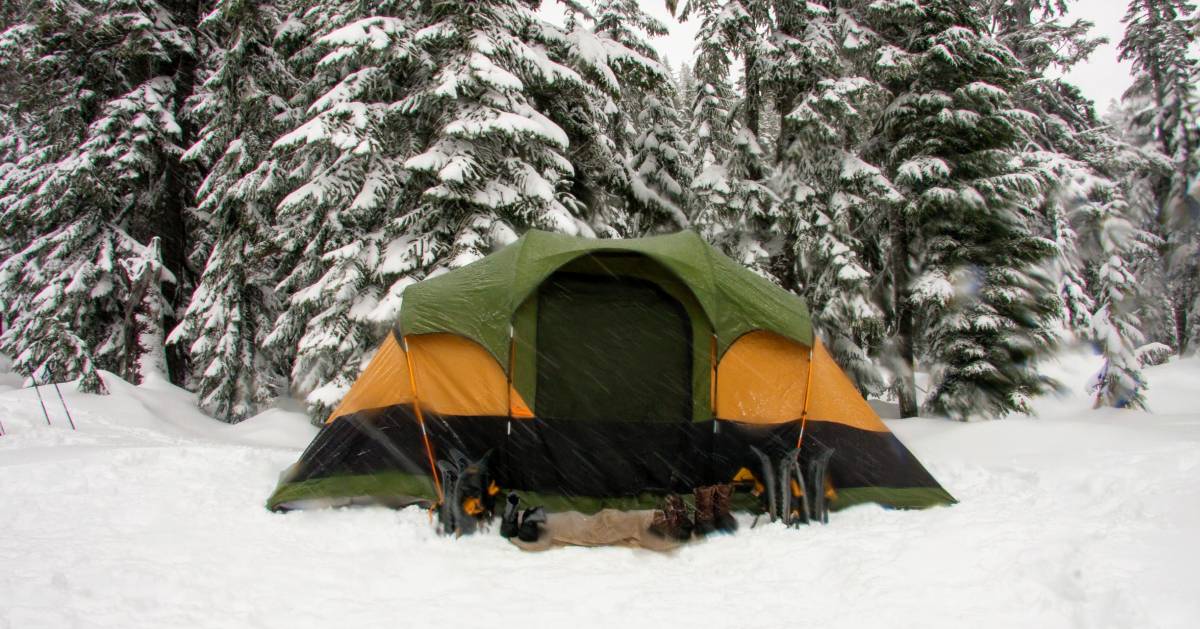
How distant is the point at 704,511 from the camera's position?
510cm

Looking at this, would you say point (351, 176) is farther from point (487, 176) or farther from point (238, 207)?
point (238, 207)

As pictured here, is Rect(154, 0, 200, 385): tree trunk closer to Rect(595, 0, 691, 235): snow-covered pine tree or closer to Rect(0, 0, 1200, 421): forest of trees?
Rect(0, 0, 1200, 421): forest of trees

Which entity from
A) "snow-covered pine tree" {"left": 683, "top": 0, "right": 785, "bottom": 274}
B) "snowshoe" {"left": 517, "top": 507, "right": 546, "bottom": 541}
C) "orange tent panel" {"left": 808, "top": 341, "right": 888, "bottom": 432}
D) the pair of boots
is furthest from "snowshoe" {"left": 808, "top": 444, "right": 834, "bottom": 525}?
"snow-covered pine tree" {"left": 683, "top": 0, "right": 785, "bottom": 274}

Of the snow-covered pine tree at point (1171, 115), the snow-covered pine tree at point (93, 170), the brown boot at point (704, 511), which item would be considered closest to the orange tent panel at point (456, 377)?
the brown boot at point (704, 511)

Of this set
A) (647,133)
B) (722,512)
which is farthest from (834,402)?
(647,133)

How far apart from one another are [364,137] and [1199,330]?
98.0ft

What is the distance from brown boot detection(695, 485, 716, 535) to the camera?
16.6 ft

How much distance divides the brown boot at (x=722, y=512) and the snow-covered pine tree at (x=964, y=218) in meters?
7.09

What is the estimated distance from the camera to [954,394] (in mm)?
10555

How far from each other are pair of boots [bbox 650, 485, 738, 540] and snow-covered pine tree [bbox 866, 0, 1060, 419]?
713 centimetres

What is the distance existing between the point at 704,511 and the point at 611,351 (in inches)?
64.2

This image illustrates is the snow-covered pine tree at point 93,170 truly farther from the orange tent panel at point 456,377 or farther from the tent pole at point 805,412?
the tent pole at point 805,412

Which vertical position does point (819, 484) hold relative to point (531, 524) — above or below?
above

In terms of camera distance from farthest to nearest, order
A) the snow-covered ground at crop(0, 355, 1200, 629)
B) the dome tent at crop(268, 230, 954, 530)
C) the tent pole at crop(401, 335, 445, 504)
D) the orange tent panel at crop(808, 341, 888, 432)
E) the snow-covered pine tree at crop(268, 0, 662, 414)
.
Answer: the snow-covered pine tree at crop(268, 0, 662, 414) < the orange tent panel at crop(808, 341, 888, 432) < the dome tent at crop(268, 230, 954, 530) < the tent pole at crop(401, 335, 445, 504) < the snow-covered ground at crop(0, 355, 1200, 629)
